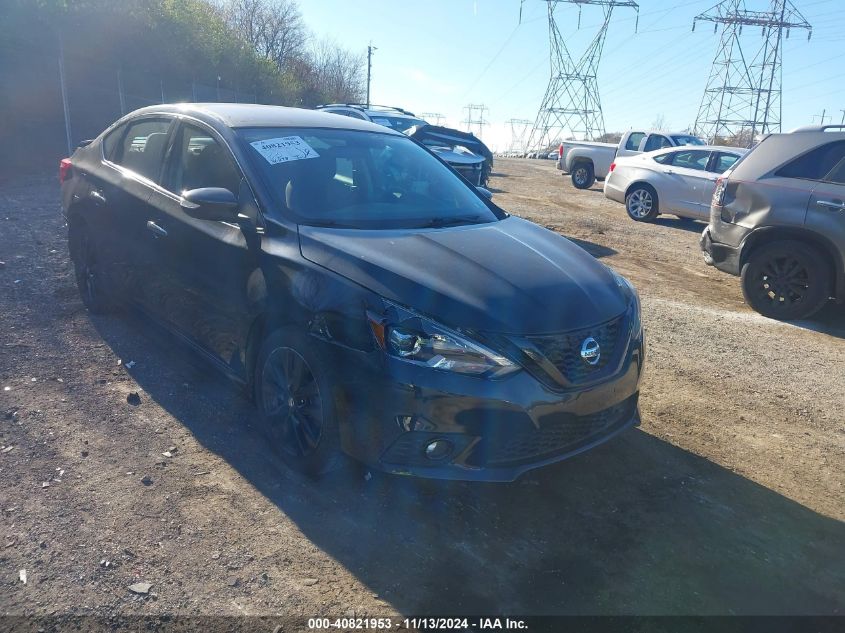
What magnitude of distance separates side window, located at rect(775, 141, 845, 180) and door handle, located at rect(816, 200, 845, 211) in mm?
286

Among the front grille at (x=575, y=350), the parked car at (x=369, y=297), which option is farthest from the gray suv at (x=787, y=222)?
the front grille at (x=575, y=350)

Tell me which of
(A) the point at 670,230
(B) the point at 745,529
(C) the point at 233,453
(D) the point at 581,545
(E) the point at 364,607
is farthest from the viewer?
(A) the point at 670,230

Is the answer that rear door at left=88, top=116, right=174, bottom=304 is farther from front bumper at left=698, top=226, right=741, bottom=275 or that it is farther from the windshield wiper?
front bumper at left=698, top=226, right=741, bottom=275


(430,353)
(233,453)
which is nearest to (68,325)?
(233,453)

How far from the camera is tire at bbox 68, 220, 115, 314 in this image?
16.6 ft

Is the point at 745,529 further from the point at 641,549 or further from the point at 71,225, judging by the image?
the point at 71,225

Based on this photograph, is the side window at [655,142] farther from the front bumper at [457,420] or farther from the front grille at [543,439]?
the front bumper at [457,420]

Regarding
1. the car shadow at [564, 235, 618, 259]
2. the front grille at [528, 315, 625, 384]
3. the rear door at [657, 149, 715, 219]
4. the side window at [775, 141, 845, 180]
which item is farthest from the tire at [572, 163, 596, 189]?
the front grille at [528, 315, 625, 384]

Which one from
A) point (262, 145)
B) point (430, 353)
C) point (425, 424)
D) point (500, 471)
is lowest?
point (500, 471)

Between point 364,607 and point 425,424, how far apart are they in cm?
74

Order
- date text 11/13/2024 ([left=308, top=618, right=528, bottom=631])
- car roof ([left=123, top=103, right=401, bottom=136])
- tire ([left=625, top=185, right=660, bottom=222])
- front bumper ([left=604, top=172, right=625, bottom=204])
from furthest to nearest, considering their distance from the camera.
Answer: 1. front bumper ([left=604, top=172, right=625, bottom=204])
2. tire ([left=625, top=185, right=660, bottom=222])
3. car roof ([left=123, top=103, right=401, bottom=136])
4. date text 11/13/2024 ([left=308, top=618, right=528, bottom=631])

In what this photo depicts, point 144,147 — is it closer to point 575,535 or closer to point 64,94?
point 575,535

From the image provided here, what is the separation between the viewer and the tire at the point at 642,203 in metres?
13.1

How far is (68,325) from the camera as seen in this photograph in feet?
16.8
